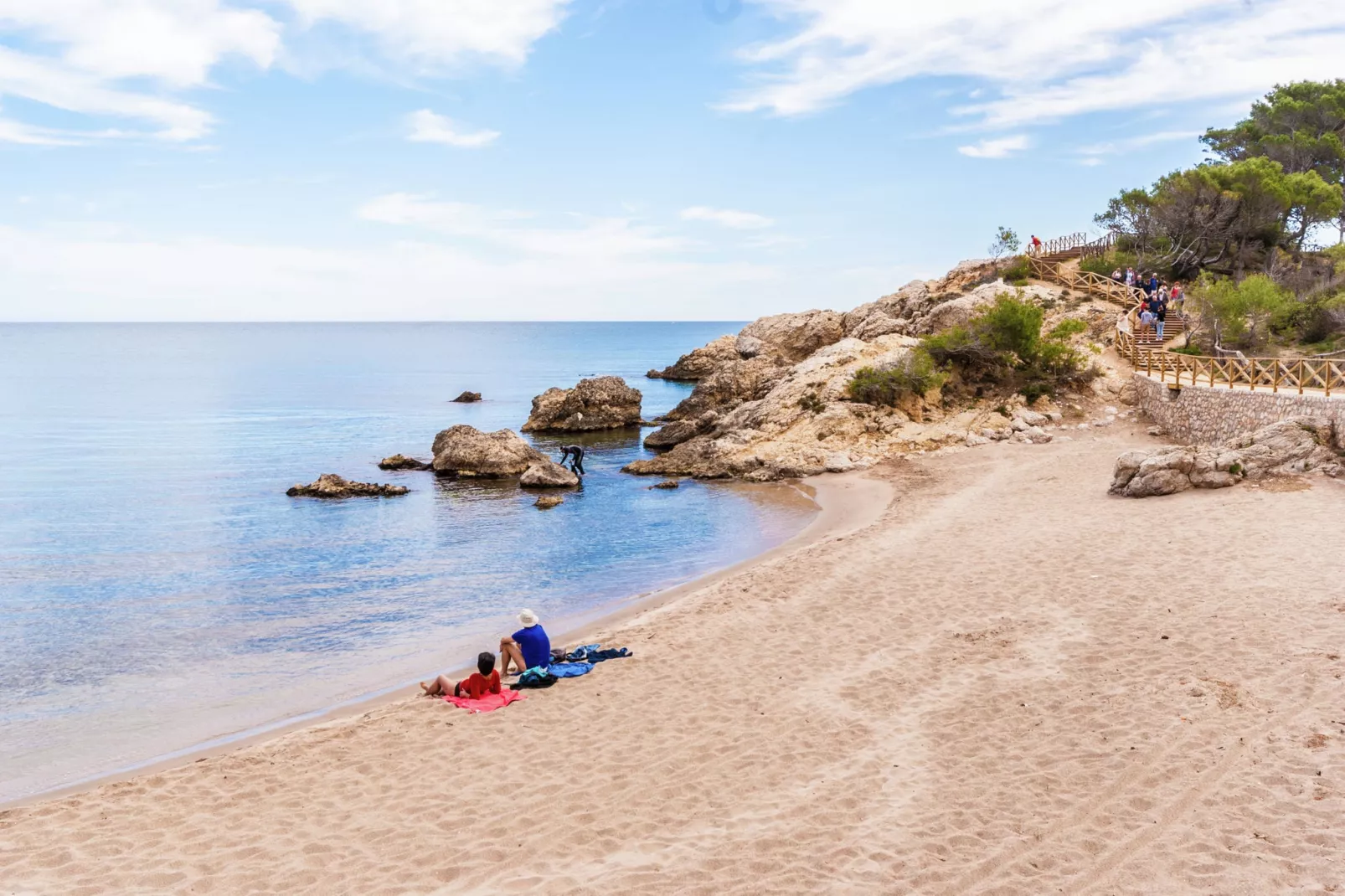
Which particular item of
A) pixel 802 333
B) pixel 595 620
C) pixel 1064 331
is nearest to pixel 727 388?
pixel 802 333

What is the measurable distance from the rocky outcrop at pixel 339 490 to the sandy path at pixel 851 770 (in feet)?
62.0

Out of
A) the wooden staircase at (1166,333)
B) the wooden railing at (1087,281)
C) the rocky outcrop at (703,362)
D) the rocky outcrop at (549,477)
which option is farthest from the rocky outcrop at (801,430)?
the rocky outcrop at (703,362)

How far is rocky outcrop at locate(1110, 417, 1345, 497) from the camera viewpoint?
20875 mm

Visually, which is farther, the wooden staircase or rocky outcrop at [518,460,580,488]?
the wooden staircase

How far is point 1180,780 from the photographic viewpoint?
8891mm

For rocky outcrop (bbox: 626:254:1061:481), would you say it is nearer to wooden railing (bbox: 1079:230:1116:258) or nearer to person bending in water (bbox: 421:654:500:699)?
wooden railing (bbox: 1079:230:1116:258)

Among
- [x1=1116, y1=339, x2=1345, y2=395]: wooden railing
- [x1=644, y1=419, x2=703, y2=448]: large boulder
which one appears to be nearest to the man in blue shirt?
[x1=1116, y1=339, x2=1345, y2=395]: wooden railing

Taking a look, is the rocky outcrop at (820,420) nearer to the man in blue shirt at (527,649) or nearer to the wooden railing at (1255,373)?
the wooden railing at (1255,373)

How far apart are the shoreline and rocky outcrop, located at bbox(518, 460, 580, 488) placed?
25.9 feet

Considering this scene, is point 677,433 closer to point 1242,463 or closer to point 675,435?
point 675,435

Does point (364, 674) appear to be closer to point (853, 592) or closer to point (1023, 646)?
point (853, 592)

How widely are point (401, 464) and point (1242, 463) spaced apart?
2990cm

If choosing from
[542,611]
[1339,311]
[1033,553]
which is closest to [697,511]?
[542,611]

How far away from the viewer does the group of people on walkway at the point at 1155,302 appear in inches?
1559
